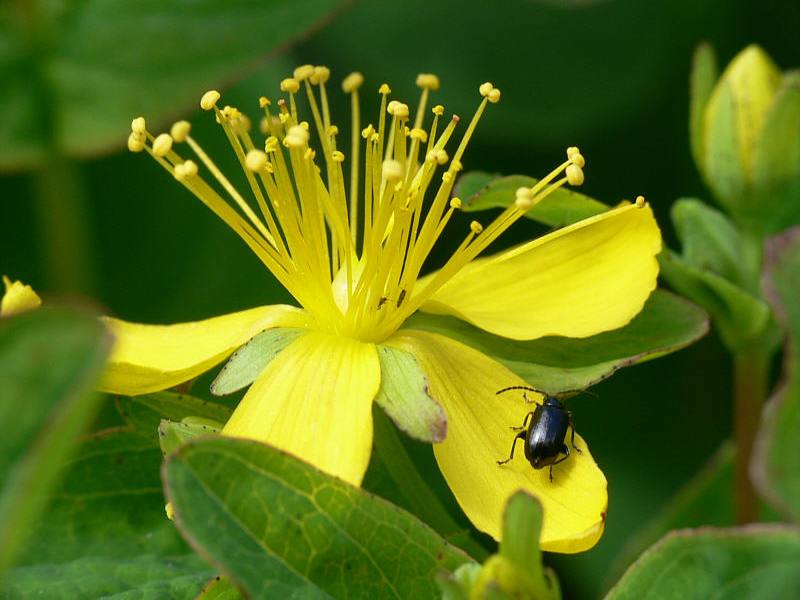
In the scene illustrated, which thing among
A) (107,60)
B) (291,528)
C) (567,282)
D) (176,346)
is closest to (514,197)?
(567,282)

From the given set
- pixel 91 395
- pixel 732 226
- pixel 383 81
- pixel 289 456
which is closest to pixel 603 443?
pixel 732 226

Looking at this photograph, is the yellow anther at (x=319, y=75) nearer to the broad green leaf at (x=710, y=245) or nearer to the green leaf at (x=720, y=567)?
the broad green leaf at (x=710, y=245)

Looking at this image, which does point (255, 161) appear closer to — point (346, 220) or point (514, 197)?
point (346, 220)

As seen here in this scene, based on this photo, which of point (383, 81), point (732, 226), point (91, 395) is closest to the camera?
point (91, 395)

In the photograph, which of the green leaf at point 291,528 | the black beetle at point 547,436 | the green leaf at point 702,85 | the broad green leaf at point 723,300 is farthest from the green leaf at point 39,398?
the green leaf at point 702,85

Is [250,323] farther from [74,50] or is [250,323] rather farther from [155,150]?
[74,50]

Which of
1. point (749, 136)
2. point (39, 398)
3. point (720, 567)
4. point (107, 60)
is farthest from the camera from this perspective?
point (107, 60)
